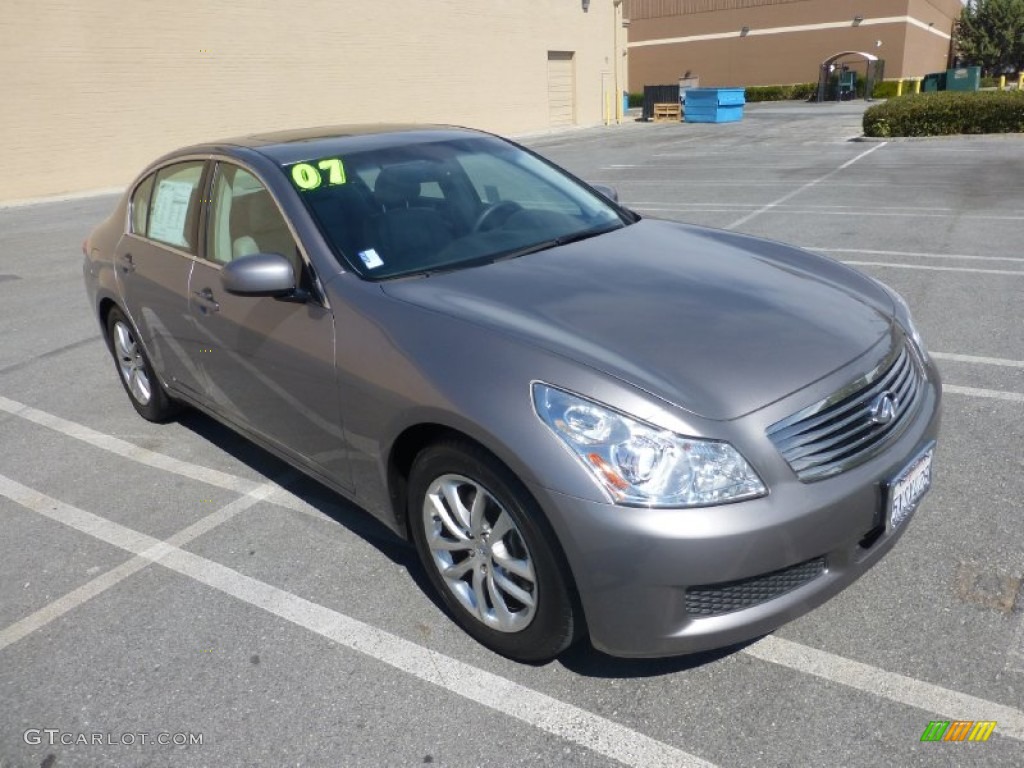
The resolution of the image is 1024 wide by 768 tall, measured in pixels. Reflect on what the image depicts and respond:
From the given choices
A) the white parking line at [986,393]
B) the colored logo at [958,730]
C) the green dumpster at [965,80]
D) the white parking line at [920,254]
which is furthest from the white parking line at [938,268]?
the green dumpster at [965,80]

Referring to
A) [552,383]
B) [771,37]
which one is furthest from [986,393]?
[771,37]

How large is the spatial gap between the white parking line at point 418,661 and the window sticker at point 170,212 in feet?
4.56

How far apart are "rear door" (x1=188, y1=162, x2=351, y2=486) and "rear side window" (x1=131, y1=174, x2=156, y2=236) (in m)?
0.86

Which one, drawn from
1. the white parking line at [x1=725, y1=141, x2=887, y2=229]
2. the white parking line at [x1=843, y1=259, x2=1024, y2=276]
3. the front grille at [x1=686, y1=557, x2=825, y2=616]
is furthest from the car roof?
the white parking line at [x1=725, y1=141, x2=887, y2=229]

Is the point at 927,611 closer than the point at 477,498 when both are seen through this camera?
No

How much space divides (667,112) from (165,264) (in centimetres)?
3732

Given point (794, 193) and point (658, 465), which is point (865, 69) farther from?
point (658, 465)

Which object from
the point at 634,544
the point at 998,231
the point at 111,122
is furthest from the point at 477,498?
the point at 111,122

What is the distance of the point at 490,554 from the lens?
272cm

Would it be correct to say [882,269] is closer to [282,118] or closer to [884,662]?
[884,662]

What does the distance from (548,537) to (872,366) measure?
115cm

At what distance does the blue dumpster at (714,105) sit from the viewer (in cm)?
3447

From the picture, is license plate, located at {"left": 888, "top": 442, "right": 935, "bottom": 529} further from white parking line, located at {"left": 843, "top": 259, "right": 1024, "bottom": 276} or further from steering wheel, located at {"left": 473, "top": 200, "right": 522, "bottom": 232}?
white parking line, located at {"left": 843, "top": 259, "right": 1024, "bottom": 276}

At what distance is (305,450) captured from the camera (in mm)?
3477
